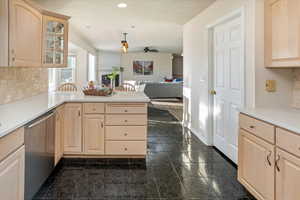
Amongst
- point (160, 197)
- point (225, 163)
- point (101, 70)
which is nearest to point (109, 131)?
point (160, 197)

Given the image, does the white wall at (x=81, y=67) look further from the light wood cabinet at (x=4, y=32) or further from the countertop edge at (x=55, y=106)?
the light wood cabinet at (x=4, y=32)

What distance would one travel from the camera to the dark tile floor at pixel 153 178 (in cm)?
263

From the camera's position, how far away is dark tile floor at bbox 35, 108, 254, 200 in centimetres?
263

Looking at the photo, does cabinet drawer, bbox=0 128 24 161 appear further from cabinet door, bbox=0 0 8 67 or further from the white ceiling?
the white ceiling

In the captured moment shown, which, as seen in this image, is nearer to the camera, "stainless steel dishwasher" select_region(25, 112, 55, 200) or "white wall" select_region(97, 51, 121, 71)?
"stainless steel dishwasher" select_region(25, 112, 55, 200)

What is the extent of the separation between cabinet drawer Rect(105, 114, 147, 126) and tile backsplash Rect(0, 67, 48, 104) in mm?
1131

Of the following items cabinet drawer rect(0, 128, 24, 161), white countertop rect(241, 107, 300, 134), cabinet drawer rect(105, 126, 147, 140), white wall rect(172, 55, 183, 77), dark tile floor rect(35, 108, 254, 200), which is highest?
white wall rect(172, 55, 183, 77)

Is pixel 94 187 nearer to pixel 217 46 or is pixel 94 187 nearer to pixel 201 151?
pixel 201 151

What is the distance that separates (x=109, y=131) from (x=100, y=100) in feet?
1.40

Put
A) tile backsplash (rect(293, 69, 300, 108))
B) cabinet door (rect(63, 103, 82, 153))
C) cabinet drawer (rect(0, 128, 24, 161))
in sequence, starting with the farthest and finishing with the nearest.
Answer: cabinet door (rect(63, 103, 82, 153)) < tile backsplash (rect(293, 69, 300, 108)) < cabinet drawer (rect(0, 128, 24, 161))

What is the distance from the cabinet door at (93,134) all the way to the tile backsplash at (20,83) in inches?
34.6

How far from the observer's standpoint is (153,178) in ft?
10.0

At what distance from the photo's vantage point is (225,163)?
11.7ft

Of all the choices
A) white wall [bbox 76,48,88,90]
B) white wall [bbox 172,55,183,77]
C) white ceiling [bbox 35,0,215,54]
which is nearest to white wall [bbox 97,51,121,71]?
white wall [bbox 172,55,183,77]
